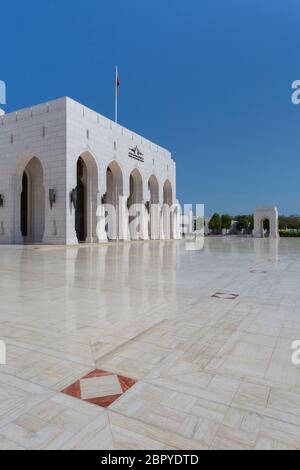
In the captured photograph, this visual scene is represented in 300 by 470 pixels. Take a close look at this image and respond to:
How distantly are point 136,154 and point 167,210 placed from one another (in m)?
9.31

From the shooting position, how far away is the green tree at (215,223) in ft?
224

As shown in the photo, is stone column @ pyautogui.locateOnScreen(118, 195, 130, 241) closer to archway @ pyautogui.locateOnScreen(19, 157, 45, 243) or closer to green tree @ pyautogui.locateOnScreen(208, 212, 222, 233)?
archway @ pyautogui.locateOnScreen(19, 157, 45, 243)

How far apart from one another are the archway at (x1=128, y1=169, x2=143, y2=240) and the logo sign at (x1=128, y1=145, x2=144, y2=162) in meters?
1.28

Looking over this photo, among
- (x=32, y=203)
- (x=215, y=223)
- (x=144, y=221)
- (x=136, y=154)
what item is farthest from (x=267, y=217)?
(x=32, y=203)

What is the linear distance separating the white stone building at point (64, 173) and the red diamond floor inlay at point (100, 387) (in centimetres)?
1766

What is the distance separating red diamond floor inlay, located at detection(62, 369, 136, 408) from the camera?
2055 mm

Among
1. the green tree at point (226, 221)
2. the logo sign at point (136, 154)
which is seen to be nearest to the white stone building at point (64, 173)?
the logo sign at point (136, 154)

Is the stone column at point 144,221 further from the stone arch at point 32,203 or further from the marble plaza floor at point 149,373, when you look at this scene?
the marble plaza floor at point 149,373

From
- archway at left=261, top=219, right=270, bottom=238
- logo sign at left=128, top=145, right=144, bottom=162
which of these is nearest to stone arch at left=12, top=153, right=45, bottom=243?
logo sign at left=128, top=145, right=144, bottom=162

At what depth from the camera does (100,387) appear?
2203 mm

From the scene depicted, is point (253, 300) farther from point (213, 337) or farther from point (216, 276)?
point (216, 276)

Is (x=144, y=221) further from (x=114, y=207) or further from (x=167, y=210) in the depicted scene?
(x=167, y=210)

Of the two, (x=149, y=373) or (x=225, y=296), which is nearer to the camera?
(x=149, y=373)

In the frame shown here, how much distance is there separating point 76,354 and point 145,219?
2639cm
